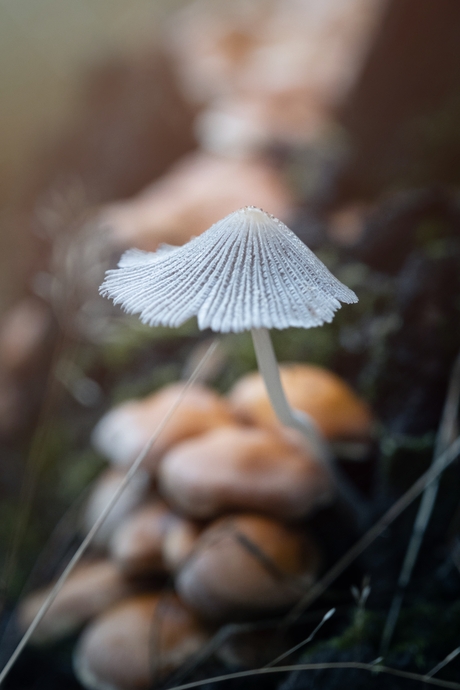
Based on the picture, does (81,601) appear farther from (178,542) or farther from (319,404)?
(319,404)

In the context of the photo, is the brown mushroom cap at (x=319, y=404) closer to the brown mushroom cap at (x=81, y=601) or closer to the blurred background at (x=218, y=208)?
the blurred background at (x=218, y=208)

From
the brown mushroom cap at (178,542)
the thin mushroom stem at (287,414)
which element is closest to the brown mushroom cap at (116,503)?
the brown mushroom cap at (178,542)

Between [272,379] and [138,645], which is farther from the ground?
[272,379]

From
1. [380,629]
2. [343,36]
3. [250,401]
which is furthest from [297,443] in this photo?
[343,36]

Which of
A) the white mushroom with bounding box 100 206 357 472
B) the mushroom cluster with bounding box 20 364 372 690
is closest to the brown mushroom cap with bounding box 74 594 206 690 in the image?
the mushroom cluster with bounding box 20 364 372 690

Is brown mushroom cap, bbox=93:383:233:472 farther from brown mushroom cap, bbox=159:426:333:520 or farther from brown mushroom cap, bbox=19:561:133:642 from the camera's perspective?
brown mushroom cap, bbox=19:561:133:642

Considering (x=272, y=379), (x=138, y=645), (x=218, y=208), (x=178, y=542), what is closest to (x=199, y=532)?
(x=178, y=542)
